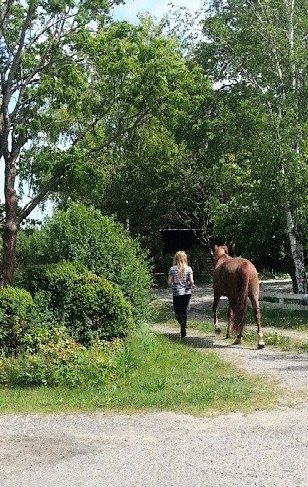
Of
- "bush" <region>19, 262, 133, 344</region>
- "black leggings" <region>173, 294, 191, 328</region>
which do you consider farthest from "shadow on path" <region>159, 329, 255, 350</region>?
"bush" <region>19, 262, 133, 344</region>

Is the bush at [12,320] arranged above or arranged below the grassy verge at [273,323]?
above

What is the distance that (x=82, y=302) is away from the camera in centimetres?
1205

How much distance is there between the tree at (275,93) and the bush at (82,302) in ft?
29.8

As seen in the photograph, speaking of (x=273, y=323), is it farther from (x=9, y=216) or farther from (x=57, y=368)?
(x=57, y=368)

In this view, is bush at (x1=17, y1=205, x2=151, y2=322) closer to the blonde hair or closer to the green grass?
the blonde hair

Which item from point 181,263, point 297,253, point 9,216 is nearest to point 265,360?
point 181,263

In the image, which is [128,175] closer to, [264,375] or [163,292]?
[163,292]

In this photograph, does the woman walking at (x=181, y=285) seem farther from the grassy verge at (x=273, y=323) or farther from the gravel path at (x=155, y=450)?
the gravel path at (x=155, y=450)

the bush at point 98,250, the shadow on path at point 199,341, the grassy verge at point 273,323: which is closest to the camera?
the bush at point 98,250

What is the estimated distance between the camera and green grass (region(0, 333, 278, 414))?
30.1ft

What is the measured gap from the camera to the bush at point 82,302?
1204 cm

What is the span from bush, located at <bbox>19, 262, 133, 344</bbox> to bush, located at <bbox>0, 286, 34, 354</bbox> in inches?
23.5

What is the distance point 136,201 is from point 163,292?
16.4 ft

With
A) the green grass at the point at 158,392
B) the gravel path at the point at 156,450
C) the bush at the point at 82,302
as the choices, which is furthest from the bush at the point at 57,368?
the gravel path at the point at 156,450
